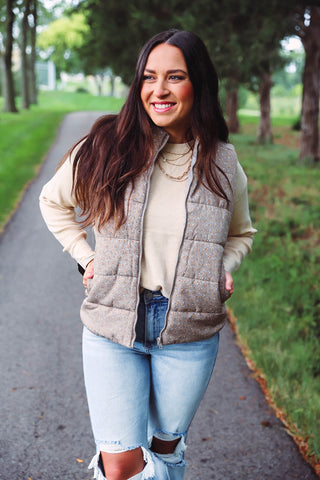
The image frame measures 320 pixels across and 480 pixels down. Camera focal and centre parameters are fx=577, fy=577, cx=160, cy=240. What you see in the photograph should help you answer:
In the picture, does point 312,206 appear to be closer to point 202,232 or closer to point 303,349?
point 303,349

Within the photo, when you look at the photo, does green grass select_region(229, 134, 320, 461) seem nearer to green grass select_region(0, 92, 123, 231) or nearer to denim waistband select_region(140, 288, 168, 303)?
denim waistband select_region(140, 288, 168, 303)

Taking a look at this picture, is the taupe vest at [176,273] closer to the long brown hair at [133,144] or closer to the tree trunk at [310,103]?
the long brown hair at [133,144]

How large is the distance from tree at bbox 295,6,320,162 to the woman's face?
12.7 m

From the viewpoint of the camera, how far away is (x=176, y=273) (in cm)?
210

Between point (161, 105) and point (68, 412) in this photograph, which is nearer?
point (161, 105)

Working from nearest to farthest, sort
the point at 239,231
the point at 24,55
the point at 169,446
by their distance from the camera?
1. the point at 169,446
2. the point at 239,231
3. the point at 24,55

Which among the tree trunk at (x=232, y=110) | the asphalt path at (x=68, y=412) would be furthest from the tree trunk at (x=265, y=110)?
the asphalt path at (x=68, y=412)

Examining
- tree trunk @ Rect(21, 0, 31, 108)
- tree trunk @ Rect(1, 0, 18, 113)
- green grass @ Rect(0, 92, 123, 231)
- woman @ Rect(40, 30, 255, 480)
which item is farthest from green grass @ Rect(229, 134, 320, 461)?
tree trunk @ Rect(21, 0, 31, 108)

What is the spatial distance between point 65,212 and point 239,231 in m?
0.75

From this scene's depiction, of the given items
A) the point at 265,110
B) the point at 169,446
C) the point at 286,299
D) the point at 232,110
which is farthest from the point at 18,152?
the point at 169,446

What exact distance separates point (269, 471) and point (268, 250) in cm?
443

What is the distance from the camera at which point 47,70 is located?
81312 mm

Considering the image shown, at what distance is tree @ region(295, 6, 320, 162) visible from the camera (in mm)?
13914

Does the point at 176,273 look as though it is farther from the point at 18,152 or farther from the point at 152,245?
the point at 18,152
